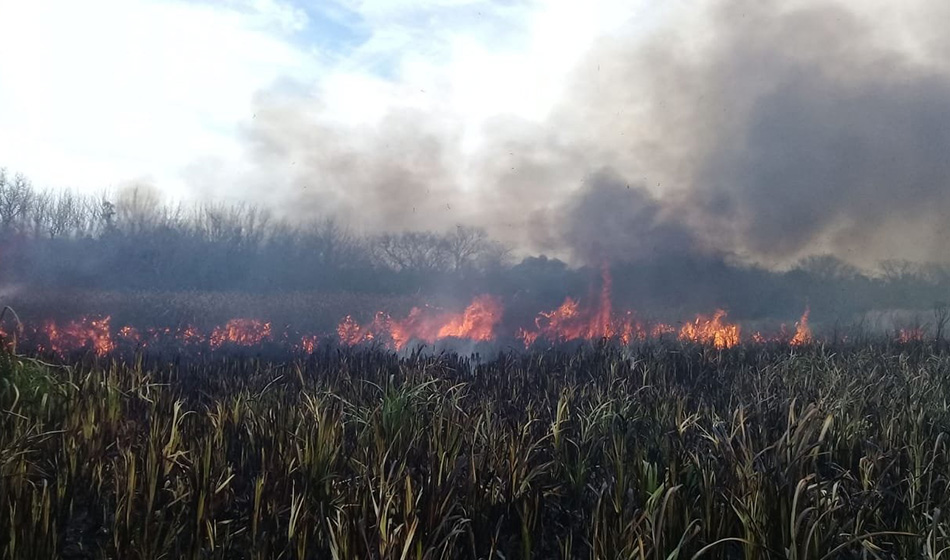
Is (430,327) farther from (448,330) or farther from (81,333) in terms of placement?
(81,333)

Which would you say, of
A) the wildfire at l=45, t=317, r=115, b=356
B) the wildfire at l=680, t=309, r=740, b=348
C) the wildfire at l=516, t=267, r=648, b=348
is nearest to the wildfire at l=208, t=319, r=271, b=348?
the wildfire at l=45, t=317, r=115, b=356

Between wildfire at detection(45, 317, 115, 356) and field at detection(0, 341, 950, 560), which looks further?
wildfire at detection(45, 317, 115, 356)

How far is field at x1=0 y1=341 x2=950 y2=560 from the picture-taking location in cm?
348

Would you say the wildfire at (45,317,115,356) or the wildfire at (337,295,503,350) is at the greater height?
the wildfire at (337,295,503,350)

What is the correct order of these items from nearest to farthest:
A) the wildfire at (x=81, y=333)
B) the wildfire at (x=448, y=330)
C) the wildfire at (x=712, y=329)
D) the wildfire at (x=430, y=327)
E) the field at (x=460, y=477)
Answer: the field at (x=460, y=477)
the wildfire at (x=81, y=333)
the wildfire at (x=448, y=330)
the wildfire at (x=712, y=329)
the wildfire at (x=430, y=327)

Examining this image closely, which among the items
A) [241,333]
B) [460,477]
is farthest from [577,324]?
[460,477]

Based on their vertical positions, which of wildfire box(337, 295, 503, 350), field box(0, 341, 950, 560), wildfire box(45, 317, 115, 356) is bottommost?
field box(0, 341, 950, 560)

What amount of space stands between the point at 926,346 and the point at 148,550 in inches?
575

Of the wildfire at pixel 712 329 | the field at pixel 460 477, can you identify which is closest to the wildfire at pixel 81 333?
the field at pixel 460 477

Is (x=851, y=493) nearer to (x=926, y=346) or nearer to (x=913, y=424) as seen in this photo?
(x=913, y=424)

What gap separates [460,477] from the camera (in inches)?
192

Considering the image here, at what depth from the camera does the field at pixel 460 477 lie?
3479 mm

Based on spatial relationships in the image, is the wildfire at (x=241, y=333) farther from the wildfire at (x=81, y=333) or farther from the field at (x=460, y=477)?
the field at (x=460, y=477)

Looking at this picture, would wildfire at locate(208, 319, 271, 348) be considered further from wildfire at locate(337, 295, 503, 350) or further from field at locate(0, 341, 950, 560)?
field at locate(0, 341, 950, 560)
